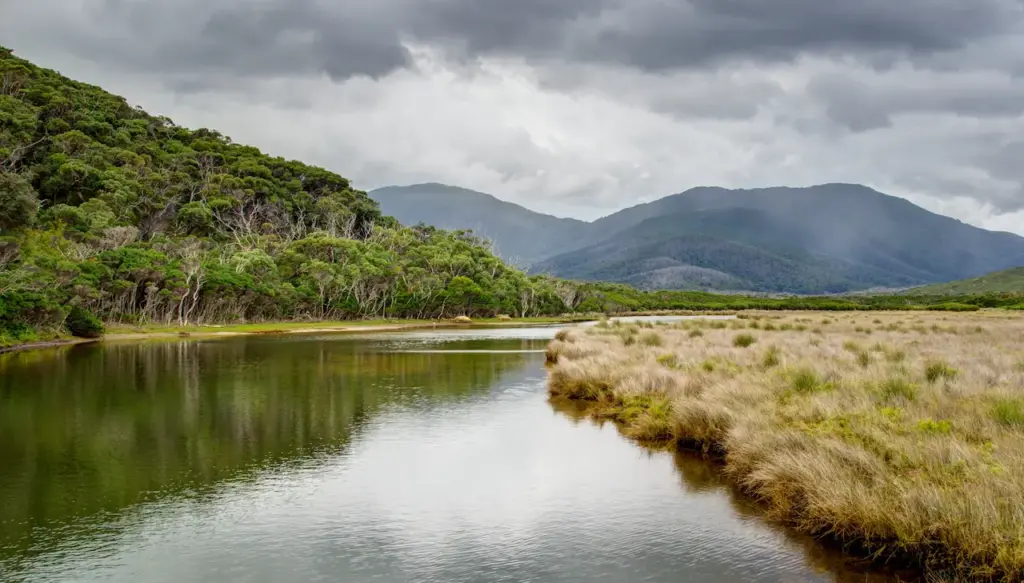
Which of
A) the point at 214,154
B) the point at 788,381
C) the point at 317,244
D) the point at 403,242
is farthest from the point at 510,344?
the point at 214,154

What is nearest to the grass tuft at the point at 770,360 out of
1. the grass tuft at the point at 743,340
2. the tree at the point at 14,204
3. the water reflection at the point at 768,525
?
the grass tuft at the point at 743,340

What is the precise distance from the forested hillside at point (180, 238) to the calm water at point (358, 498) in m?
36.1

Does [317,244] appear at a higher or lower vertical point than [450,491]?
higher

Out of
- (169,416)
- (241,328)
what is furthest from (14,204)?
(169,416)

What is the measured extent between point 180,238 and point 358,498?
9501cm

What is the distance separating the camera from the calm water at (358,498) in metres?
9.06

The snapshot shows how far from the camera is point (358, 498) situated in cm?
1207

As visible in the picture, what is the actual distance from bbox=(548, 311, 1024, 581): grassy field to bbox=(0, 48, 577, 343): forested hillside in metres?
44.9

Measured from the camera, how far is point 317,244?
9644cm

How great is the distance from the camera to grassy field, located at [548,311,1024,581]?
8.22 meters

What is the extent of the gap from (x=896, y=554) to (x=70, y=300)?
2422 inches

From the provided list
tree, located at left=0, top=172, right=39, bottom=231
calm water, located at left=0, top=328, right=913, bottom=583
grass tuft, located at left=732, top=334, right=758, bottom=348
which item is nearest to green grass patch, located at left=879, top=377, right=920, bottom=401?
calm water, located at left=0, top=328, right=913, bottom=583

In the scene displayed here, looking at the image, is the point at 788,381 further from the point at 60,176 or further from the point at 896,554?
the point at 60,176

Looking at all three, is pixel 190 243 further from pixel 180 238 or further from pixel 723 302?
pixel 723 302
